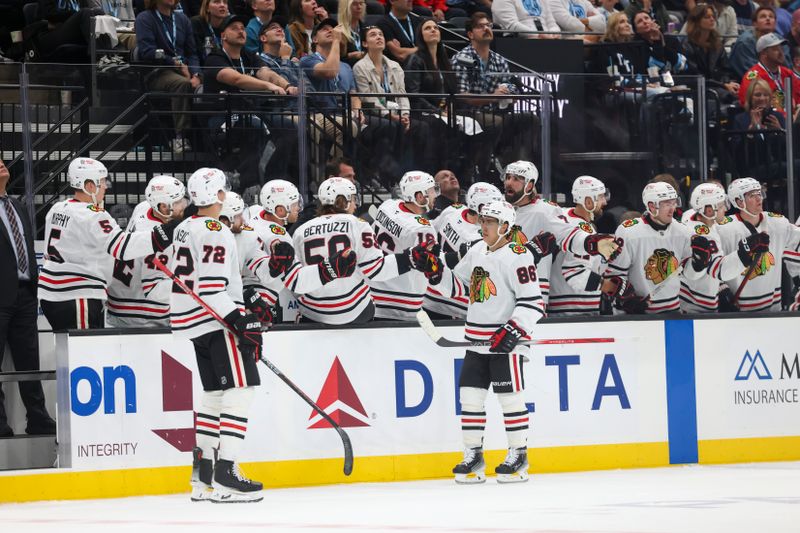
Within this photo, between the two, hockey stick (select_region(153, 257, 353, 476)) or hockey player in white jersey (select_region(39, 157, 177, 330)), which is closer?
hockey stick (select_region(153, 257, 353, 476))

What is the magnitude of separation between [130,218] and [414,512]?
10.8 ft

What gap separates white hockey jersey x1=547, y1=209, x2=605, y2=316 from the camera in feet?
30.6

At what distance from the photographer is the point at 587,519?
6.50m

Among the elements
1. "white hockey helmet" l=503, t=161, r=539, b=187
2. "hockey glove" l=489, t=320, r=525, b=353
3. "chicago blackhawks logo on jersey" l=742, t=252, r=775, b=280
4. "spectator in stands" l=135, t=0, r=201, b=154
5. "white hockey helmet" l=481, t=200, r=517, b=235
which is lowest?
"hockey glove" l=489, t=320, r=525, b=353

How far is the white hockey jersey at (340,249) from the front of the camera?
8.51m

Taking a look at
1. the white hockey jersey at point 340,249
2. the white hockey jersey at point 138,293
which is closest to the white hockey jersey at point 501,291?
the white hockey jersey at point 340,249

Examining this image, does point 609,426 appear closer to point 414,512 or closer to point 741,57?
point 414,512

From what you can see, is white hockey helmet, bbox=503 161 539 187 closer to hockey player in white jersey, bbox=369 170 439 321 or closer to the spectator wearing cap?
hockey player in white jersey, bbox=369 170 439 321

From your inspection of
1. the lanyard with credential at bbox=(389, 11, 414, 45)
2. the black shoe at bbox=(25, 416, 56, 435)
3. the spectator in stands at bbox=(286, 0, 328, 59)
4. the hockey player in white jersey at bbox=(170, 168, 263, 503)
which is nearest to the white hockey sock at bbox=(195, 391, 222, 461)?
the hockey player in white jersey at bbox=(170, 168, 263, 503)

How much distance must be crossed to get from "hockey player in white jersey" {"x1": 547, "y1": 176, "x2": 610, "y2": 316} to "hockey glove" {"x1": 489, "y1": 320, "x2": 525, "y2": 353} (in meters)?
1.31

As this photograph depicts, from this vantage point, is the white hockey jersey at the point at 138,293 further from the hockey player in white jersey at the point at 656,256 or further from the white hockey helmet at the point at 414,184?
the hockey player in white jersey at the point at 656,256

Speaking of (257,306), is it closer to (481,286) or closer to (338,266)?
(338,266)

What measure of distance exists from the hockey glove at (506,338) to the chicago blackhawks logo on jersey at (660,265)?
1.74m

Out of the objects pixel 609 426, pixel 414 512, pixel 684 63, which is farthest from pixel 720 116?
pixel 414 512
